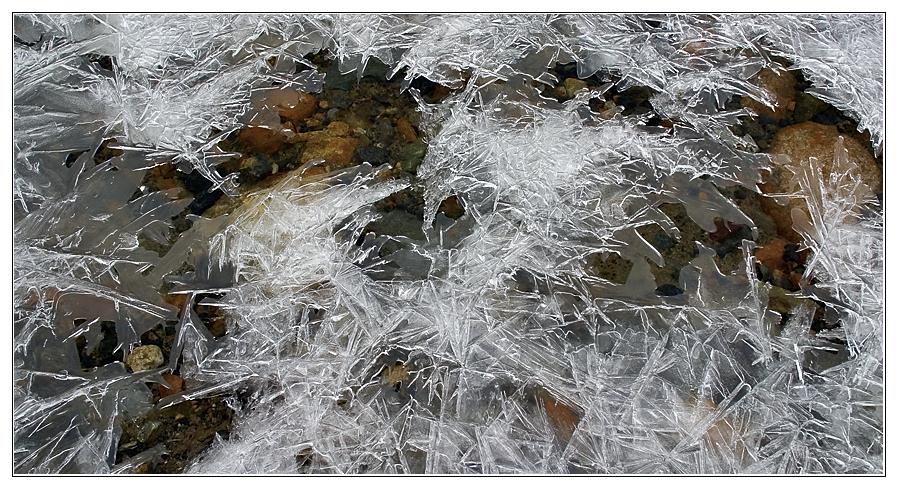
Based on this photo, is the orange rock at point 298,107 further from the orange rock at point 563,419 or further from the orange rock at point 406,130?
the orange rock at point 563,419

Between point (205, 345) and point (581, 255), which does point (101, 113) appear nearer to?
point (205, 345)

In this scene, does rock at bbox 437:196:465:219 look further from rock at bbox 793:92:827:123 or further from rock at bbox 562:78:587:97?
rock at bbox 793:92:827:123

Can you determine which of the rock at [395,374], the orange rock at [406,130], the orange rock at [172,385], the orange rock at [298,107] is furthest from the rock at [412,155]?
the orange rock at [172,385]

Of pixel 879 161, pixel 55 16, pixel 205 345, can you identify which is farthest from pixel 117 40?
pixel 879 161

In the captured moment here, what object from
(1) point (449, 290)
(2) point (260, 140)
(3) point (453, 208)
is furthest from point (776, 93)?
(2) point (260, 140)

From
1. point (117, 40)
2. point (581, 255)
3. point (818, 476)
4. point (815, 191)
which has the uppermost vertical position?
point (117, 40)

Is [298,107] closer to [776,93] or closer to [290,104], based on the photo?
[290,104]
